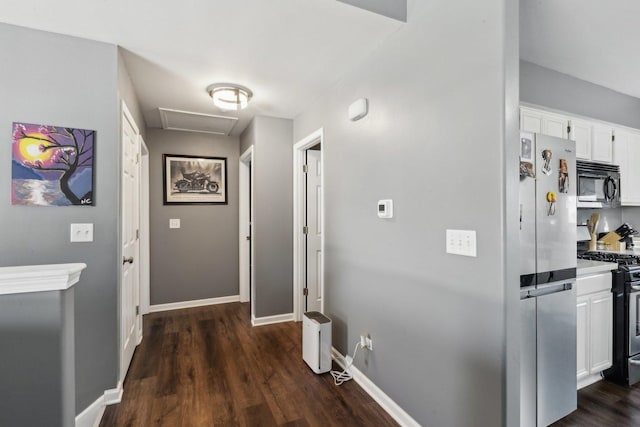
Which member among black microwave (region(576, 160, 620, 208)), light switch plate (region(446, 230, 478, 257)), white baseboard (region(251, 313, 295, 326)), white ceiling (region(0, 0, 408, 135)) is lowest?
white baseboard (region(251, 313, 295, 326))

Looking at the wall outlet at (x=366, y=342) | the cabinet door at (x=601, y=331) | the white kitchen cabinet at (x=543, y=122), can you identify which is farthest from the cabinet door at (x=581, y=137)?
the wall outlet at (x=366, y=342)

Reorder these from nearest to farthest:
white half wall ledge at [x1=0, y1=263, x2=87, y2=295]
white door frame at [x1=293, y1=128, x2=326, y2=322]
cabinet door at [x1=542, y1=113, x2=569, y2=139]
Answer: white half wall ledge at [x1=0, y1=263, x2=87, y2=295] < cabinet door at [x1=542, y1=113, x2=569, y2=139] < white door frame at [x1=293, y1=128, x2=326, y2=322]

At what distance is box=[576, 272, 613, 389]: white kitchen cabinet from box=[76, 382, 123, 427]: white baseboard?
3.22m

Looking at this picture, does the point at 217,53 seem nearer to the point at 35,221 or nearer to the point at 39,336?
the point at 35,221

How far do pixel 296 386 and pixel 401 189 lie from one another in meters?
1.67

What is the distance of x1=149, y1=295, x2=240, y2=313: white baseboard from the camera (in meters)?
4.11

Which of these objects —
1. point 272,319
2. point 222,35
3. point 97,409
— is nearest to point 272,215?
point 272,319

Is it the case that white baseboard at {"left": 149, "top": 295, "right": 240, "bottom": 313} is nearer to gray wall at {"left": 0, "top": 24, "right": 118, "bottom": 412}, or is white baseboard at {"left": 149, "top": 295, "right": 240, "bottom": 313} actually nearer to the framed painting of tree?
gray wall at {"left": 0, "top": 24, "right": 118, "bottom": 412}

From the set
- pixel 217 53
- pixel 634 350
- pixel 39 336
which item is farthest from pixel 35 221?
pixel 634 350

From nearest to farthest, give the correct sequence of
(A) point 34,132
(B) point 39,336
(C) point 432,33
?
(B) point 39,336 < (C) point 432,33 < (A) point 34,132

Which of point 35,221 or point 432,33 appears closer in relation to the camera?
point 432,33

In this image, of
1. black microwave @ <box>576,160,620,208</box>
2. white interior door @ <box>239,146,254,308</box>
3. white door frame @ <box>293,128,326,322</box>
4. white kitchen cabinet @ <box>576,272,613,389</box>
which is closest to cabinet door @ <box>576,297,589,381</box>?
white kitchen cabinet @ <box>576,272,613,389</box>

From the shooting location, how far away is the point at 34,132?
6.14 ft

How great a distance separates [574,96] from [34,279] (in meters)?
3.94
